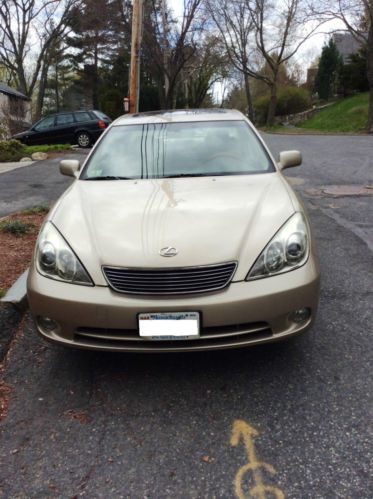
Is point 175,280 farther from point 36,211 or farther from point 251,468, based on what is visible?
point 36,211

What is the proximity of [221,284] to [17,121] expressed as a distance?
21.6m

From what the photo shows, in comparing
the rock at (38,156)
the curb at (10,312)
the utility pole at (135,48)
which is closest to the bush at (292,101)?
the utility pole at (135,48)

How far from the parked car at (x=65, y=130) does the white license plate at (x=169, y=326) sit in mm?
15749

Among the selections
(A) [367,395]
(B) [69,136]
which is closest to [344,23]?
(B) [69,136]

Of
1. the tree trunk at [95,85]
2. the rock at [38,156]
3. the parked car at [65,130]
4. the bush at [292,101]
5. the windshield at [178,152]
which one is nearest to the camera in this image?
the windshield at [178,152]

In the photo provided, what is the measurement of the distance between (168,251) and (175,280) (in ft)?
0.55

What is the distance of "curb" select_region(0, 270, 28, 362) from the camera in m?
3.13

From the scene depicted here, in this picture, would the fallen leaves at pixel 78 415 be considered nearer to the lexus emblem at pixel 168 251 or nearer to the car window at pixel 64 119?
the lexus emblem at pixel 168 251

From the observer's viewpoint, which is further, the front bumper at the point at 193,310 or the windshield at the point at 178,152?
the windshield at the point at 178,152

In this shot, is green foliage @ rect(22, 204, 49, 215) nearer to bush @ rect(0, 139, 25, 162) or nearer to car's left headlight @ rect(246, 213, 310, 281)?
car's left headlight @ rect(246, 213, 310, 281)

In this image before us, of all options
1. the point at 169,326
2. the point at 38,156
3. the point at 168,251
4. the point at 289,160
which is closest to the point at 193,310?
the point at 169,326

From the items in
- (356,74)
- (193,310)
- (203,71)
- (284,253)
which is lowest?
(193,310)

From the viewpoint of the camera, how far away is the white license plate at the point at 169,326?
2.35 meters

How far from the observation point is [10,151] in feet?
45.9
